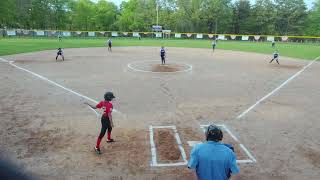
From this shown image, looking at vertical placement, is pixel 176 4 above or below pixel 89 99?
above

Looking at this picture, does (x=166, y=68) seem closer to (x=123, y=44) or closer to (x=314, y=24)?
(x=123, y=44)

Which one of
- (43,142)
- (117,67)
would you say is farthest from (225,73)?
(43,142)

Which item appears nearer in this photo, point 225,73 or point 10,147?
point 10,147

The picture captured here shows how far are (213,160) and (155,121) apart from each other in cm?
870

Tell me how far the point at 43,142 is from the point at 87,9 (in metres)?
103

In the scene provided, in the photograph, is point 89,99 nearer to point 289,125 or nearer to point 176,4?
point 289,125

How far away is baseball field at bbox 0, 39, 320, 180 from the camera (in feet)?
31.2

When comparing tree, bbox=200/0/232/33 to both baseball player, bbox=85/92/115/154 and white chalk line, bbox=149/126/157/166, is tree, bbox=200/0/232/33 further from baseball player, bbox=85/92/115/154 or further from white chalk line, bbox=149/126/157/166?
baseball player, bbox=85/92/115/154

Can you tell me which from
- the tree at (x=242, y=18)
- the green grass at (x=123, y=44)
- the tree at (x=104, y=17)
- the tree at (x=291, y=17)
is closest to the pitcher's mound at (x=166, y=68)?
the green grass at (x=123, y=44)

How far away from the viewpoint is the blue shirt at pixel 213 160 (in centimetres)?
502

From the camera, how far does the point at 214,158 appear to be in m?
5.02

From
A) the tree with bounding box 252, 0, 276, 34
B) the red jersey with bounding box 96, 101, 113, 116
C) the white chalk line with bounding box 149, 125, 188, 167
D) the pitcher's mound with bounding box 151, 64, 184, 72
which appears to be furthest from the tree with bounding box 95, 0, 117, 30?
the red jersey with bounding box 96, 101, 113, 116

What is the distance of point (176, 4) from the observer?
11050cm

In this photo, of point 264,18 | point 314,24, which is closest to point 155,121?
point 264,18
